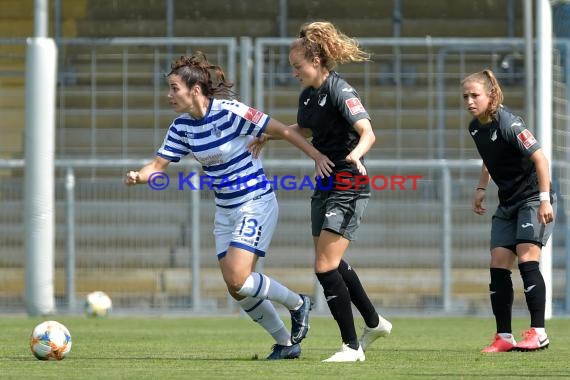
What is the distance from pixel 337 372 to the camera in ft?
20.2

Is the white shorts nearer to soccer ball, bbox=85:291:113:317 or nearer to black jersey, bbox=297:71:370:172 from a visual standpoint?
black jersey, bbox=297:71:370:172

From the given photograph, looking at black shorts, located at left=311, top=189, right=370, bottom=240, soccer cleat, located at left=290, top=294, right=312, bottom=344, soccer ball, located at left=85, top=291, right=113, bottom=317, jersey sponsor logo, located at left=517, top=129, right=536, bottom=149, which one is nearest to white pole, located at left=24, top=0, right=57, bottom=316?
soccer ball, located at left=85, top=291, right=113, bottom=317

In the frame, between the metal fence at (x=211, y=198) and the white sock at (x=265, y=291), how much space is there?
526 cm

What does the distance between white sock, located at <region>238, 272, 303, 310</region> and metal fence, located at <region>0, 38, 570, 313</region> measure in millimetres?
5264

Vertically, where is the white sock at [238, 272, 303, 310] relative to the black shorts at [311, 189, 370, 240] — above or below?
below

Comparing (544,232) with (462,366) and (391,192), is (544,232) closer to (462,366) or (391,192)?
(462,366)

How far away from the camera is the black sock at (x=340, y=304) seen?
6785 mm

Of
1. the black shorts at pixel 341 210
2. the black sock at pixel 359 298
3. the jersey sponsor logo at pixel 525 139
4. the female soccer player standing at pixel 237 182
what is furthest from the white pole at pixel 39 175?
the jersey sponsor logo at pixel 525 139

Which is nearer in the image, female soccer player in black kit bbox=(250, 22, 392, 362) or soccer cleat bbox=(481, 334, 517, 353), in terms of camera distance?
female soccer player in black kit bbox=(250, 22, 392, 362)

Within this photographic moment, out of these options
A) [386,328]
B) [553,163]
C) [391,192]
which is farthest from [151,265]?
[386,328]

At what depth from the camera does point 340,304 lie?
682cm

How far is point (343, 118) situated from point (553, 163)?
17.3 feet

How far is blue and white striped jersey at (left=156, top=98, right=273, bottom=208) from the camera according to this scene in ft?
23.0

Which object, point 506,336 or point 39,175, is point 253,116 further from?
point 39,175
